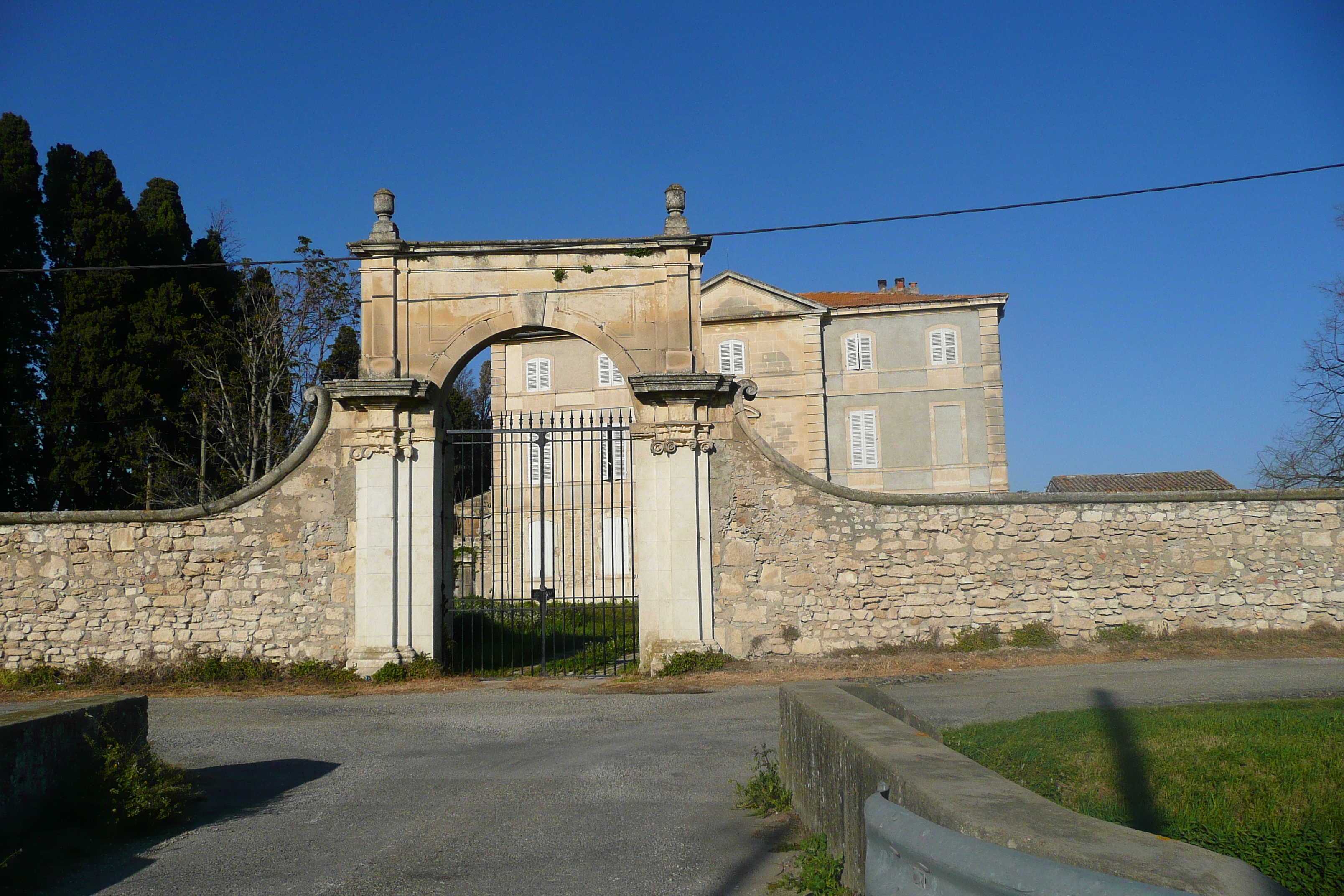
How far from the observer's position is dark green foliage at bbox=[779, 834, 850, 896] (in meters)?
3.67

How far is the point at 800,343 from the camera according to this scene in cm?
2827

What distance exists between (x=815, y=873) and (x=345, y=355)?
2397 cm

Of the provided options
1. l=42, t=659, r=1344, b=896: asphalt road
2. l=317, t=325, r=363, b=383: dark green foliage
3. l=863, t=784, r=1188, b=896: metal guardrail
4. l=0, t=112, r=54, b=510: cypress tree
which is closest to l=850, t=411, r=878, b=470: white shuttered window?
l=317, t=325, r=363, b=383: dark green foliage

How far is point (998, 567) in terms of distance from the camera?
11.0m

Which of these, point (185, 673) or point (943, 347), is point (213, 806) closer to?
point (185, 673)

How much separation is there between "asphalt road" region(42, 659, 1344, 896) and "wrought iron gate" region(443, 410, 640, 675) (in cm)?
153

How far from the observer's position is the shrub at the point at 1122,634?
10.9 meters

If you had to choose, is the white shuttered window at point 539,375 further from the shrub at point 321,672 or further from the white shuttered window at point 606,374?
the shrub at point 321,672

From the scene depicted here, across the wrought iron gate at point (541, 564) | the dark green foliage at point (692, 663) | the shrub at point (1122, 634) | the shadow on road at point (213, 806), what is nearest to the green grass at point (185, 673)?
the wrought iron gate at point (541, 564)

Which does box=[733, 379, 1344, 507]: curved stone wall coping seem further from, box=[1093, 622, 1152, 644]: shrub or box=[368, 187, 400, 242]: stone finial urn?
box=[368, 187, 400, 242]: stone finial urn

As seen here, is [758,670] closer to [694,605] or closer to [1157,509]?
[694,605]

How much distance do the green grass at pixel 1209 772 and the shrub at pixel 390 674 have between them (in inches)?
260

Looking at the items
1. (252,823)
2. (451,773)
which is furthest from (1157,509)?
(252,823)

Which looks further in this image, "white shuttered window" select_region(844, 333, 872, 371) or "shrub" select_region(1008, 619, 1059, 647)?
"white shuttered window" select_region(844, 333, 872, 371)
